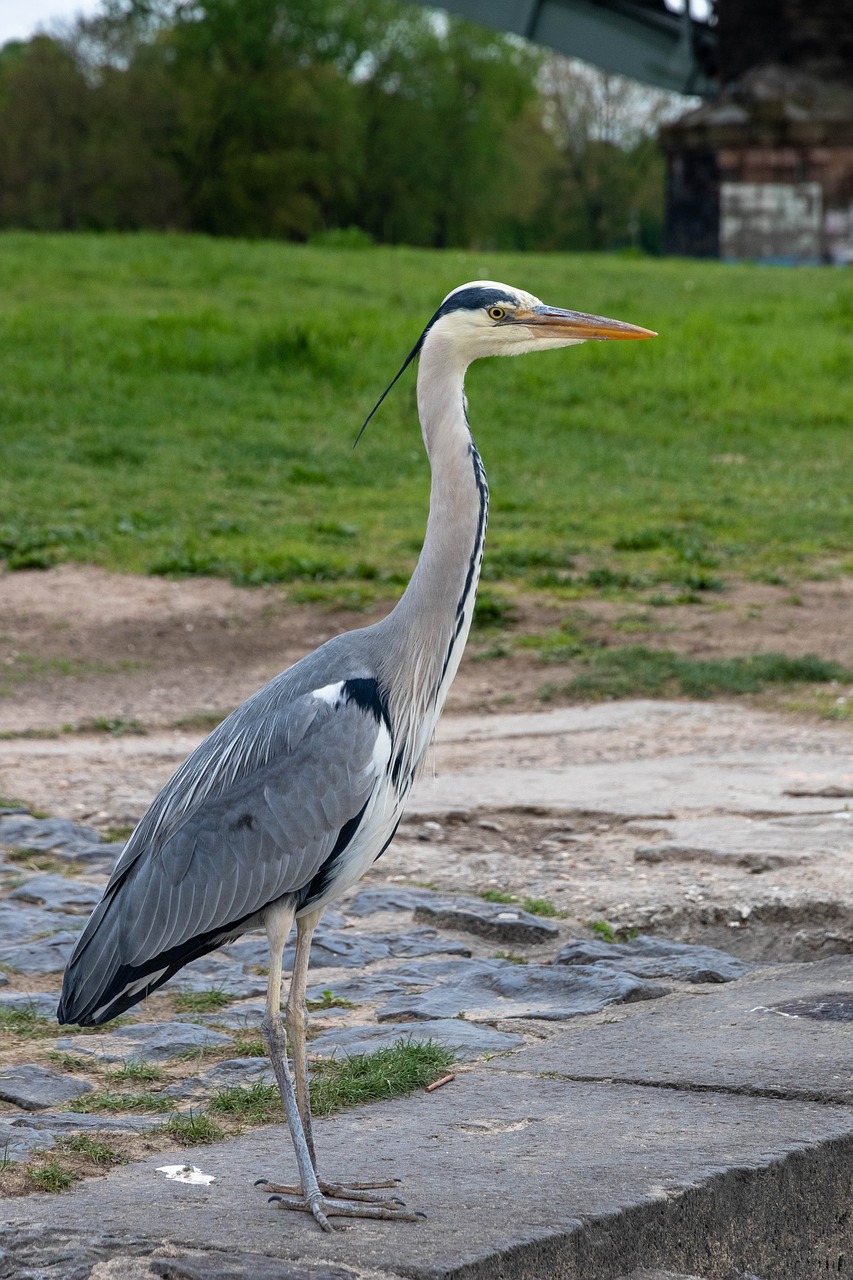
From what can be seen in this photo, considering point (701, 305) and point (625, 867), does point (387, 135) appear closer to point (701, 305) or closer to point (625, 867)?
point (701, 305)

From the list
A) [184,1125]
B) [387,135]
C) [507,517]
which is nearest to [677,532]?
[507,517]

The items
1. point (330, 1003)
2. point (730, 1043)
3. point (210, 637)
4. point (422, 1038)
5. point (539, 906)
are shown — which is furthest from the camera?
point (210, 637)

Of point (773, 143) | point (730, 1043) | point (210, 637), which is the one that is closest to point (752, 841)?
point (730, 1043)

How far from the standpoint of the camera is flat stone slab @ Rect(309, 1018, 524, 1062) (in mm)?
3832

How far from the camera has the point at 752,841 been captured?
535 centimetres

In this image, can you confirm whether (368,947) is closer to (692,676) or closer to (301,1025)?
(301,1025)

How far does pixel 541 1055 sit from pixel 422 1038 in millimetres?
328

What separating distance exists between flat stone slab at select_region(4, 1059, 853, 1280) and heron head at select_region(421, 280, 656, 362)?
5.56 ft

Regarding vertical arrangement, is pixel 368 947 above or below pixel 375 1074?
below

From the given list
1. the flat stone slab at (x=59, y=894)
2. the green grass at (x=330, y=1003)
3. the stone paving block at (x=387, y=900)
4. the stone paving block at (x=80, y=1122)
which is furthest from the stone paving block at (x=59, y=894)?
the stone paving block at (x=80, y=1122)

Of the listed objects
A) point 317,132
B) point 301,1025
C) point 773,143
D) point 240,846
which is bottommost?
point 301,1025

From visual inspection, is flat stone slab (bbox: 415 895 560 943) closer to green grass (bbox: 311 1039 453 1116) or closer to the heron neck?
green grass (bbox: 311 1039 453 1116)

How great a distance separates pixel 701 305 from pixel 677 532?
8768 mm

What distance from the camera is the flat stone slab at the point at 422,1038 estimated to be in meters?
3.83
